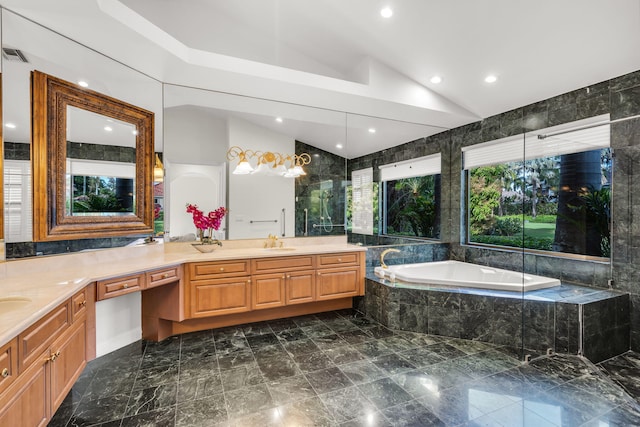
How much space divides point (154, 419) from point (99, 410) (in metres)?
0.40

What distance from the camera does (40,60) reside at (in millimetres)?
2162

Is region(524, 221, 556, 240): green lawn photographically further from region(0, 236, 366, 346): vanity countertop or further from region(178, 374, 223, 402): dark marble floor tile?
region(178, 374, 223, 402): dark marble floor tile

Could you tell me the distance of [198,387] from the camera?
84.2 inches

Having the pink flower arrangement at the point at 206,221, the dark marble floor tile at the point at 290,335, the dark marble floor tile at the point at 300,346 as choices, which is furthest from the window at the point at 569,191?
the pink flower arrangement at the point at 206,221

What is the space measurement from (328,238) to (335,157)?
1091 millimetres

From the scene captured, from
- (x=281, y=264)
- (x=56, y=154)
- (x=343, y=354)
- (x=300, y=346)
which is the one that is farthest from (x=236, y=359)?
(x=56, y=154)

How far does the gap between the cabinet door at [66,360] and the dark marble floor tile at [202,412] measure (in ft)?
2.09

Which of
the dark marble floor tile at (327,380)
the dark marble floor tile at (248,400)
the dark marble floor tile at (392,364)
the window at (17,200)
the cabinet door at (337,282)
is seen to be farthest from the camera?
the cabinet door at (337,282)

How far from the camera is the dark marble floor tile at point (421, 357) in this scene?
247 centimetres

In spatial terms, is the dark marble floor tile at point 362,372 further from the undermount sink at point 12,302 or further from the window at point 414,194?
the window at point 414,194

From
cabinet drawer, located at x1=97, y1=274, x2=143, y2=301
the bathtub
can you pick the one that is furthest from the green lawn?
cabinet drawer, located at x1=97, y1=274, x2=143, y2=301

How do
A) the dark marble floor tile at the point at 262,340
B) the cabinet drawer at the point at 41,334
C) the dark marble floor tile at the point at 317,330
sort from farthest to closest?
1. the dark marble floor tile at the point at 317,330
2. the dark marble floor tile at the point at 262,340
3. the cabinet drawer at the point at 41,334

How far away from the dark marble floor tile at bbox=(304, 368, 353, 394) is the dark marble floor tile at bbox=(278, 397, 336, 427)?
0.13m

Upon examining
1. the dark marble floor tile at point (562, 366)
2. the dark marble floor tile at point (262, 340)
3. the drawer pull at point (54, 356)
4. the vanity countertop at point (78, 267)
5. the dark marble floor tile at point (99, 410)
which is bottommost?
the dark marble floor tile at point (99, 410)
